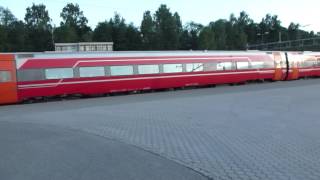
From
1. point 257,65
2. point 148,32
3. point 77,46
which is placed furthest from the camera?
point 148,32

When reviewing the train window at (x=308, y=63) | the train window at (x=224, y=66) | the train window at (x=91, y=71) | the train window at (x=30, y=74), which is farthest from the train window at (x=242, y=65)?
the train window at (x=30, y=74)

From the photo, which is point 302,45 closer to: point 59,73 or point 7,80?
point 59,73

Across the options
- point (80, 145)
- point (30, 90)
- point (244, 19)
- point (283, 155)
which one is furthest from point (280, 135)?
point (244, 19)

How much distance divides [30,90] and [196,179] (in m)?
22.2

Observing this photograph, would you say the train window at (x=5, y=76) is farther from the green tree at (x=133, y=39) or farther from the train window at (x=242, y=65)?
the green tree at (x=133, y=39)

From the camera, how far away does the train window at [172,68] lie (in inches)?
1402

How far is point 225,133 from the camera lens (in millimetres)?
12969

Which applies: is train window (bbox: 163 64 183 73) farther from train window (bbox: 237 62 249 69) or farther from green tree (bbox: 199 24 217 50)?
green tree (bbox: 199 24 217 50)

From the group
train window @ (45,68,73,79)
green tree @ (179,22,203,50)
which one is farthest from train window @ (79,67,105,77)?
green tree @ (179,22,203,50)

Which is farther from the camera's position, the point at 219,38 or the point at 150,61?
the point at 219,38

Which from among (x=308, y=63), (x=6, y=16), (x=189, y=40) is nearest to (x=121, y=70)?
(x=308, y=63)

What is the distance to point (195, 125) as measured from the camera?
14805 mm

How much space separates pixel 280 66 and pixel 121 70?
58.9 feet

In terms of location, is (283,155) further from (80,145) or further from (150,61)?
(150,61)
